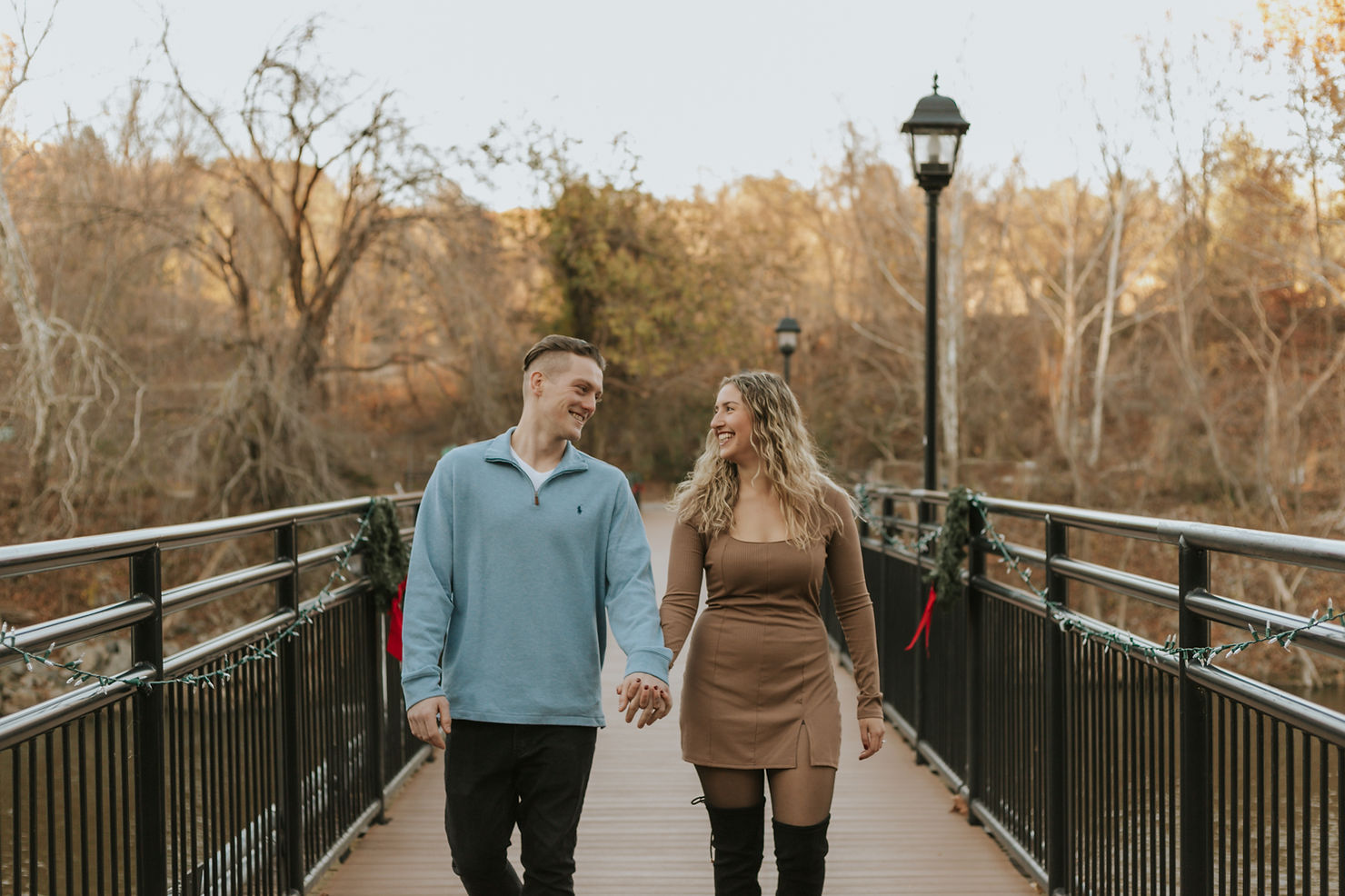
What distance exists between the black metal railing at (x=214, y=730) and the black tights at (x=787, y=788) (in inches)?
52.5

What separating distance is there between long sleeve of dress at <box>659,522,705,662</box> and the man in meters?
0.20

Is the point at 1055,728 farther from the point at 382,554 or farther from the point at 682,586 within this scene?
the point at 382,554

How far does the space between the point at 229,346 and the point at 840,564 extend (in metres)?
17.6

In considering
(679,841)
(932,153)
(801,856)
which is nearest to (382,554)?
(679,841)

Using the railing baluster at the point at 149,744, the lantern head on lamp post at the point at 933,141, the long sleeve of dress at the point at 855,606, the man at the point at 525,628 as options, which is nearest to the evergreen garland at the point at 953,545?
the long sleeve of dress at the point at 855,606

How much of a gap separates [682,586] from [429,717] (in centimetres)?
76

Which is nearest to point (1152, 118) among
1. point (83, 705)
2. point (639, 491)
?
point (639, 491)

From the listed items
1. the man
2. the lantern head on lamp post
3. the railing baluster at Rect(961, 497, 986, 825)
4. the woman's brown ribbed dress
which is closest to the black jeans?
the man

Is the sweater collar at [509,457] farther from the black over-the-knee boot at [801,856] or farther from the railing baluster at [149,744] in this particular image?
the black over-the-knee boot at [801,856]

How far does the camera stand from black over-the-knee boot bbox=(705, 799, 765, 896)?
121 inches

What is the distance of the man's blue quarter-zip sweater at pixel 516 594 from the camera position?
112 inches

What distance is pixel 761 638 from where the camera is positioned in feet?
10.1

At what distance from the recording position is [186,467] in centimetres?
1792

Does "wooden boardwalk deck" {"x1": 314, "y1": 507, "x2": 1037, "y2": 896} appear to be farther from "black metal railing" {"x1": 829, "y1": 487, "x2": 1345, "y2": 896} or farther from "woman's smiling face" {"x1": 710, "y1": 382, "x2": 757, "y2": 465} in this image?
"woman's smiling face" {"x1": 710, "y1": 382, "x2": 757, "y2": 465}
